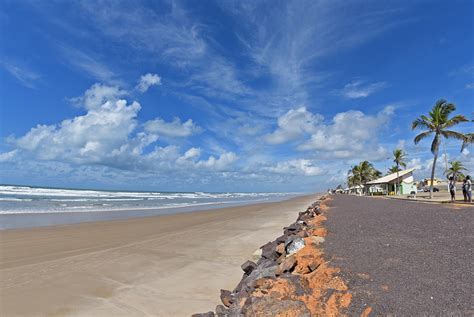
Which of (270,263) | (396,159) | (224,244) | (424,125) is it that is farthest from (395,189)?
(270,263)

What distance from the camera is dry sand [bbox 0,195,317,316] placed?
5.15 m

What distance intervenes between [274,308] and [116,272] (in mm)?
5067

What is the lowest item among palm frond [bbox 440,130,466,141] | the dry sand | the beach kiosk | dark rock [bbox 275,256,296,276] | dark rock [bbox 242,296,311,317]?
the dry sand

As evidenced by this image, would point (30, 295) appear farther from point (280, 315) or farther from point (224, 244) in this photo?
point (224, 244)

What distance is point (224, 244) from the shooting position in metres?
10.6

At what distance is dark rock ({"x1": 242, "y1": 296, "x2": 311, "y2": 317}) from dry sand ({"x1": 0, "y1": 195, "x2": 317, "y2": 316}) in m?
1.72

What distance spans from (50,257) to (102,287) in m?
3.57

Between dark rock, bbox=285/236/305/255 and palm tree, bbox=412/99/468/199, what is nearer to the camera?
dark rock, bbox=285/236/305/255

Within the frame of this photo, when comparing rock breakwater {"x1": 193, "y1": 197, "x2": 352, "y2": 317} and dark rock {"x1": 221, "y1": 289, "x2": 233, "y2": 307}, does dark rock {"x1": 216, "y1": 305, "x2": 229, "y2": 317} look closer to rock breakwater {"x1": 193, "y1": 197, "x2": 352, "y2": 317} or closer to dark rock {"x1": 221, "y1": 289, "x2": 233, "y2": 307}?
rock breakwater {"x1": 193, "y1": 197, "x2": 352, "y2": 317}

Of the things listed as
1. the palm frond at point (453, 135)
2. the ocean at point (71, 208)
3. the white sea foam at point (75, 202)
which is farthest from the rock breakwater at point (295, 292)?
the palm frond at point (453, 135)

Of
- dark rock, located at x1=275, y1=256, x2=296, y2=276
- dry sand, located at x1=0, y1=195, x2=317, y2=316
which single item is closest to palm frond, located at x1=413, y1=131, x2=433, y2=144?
dry sand, located at x1=0, y1=195, x2=317, y2=316

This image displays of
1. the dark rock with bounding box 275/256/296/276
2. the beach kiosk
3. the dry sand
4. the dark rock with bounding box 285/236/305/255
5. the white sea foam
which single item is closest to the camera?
the dark rock with bounding box 275/256/296/276

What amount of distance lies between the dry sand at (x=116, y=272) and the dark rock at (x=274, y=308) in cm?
172

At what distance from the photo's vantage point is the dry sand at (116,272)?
5152mm
